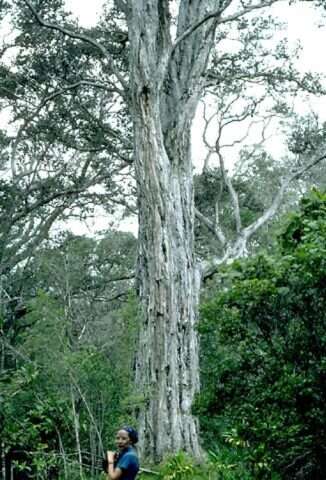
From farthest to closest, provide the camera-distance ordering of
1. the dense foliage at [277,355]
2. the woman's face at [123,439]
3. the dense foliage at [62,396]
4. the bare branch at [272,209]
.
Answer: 1. the bare branch at [272,209]
2. the dense foliage at [62,396]
3. the woman's face at [123,439]
4. the dense foliage at [277,355]

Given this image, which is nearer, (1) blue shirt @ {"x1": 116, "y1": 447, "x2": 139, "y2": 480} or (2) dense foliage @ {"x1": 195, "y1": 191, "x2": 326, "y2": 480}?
(2) dense foliage @ {"x1": 195, "y1": 191, "x2": 326, "y2": 480}

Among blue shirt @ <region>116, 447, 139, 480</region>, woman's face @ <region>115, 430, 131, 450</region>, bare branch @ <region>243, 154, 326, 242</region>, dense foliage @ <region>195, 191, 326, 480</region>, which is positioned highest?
bare branch @ <region>243, 154, 326, 242</region>

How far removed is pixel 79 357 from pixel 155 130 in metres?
3.56

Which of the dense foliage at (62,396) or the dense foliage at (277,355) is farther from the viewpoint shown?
the dense foliage at (62,396)

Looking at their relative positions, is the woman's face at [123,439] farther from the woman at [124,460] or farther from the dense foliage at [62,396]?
the dense foliage at [62,396]

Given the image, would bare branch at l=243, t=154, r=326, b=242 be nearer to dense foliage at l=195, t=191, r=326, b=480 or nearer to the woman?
the woman

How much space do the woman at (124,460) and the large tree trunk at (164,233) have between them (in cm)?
325

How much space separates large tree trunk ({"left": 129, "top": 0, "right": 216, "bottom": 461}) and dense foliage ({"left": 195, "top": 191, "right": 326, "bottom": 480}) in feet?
12.6

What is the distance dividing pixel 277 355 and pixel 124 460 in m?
1.62

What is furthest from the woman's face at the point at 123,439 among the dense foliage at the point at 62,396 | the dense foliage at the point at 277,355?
the dense foliage at the point at 62,396

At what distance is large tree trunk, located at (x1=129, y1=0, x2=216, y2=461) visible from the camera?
32.4 ft

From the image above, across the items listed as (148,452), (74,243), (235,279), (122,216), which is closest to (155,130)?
(148,452)

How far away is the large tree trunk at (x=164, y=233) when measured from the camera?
989 cm

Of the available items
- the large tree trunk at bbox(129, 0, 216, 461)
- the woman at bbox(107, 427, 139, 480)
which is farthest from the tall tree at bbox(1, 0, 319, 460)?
the woman at bbox(107, 427, 139, 480)
